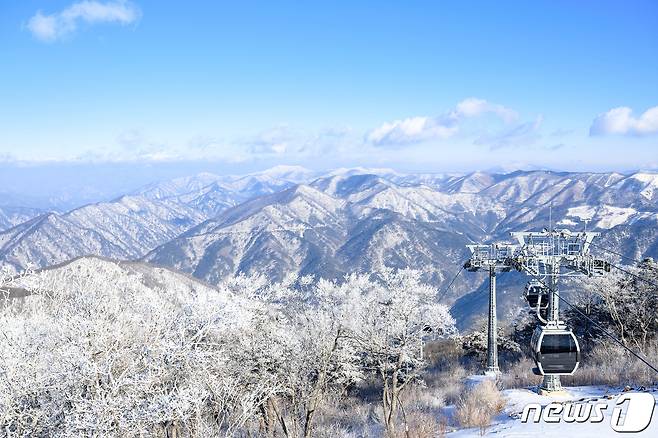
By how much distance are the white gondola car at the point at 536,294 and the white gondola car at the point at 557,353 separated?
2.76 m

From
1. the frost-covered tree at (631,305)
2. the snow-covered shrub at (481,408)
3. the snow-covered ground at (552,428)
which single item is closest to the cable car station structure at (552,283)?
the snow-covered ground at (552,428)

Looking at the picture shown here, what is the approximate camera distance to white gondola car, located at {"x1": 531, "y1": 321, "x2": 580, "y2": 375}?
1617 centimetres

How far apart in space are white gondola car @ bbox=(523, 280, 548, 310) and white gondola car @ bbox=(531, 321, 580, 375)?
276 centimetres

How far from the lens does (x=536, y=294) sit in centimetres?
1930

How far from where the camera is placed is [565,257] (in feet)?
66.1

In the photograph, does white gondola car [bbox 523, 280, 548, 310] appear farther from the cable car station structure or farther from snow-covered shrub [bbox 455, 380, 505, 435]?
snow-covered shrub [bbox 455, 380, 505, 435]

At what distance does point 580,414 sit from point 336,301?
15778 millimetres

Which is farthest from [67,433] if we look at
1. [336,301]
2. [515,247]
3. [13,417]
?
[515,247]

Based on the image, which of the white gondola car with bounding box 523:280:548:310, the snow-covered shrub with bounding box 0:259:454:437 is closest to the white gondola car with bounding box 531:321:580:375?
the white gondola car with bounding box 523:280:548:310

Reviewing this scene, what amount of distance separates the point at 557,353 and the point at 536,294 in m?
3.42

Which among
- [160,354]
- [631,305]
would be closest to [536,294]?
[160,354]

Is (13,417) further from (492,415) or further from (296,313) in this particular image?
(296,313)

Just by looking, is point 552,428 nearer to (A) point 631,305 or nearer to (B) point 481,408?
Answer: (B) point 481,408

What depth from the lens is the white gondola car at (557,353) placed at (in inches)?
637
